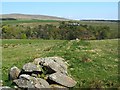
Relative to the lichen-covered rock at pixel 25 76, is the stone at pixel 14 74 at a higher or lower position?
lower

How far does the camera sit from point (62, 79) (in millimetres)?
19797

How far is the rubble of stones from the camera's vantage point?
740 inches

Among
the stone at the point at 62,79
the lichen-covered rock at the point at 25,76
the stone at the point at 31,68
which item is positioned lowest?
the stone at the point at 62,79

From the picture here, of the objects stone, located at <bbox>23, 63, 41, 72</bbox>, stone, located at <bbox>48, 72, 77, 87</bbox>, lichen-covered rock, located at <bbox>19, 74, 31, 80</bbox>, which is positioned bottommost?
stone, located at <bbox>48, 72, 77, 87</bbox>

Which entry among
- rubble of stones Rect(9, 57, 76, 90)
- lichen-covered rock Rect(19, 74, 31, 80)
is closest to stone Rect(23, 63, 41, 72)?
rubble of stones Rect(9, 57, 76, 90)

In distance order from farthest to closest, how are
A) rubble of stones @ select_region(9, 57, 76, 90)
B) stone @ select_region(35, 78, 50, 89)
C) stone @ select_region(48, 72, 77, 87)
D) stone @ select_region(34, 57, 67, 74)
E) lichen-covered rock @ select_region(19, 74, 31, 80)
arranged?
1. stone @ select_region(34, 57, 67, 74)
2. stone @ select_region(48, 72, 77, 87)
3. lichen-covered rock @ select_region(19, 74, 31, 80)
4. rubble of stones @ select_region(9, 57, 76, 90)
5. stone @ select_region(35, 78, 50, 89)

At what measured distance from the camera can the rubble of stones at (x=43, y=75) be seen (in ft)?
61.7

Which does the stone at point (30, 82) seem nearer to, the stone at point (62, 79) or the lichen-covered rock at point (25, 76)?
the lichen-covered rock at point (25, 76)

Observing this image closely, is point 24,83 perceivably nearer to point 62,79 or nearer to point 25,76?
point 25,76

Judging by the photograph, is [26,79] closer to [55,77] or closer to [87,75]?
[55,77]

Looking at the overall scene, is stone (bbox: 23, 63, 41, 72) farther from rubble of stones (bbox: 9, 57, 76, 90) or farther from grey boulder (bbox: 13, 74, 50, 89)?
grey boulder (bbox: 13, 74, 50, 89)

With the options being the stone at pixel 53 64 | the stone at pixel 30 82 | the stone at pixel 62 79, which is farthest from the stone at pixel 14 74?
the stone at pixel 62 79

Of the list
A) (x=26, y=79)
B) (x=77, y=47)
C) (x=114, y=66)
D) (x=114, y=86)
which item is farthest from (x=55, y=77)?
(x=77, y=47)

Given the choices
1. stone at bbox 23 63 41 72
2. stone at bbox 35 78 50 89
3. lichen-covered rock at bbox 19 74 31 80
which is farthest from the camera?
stone at bbox 23 63 41 72
